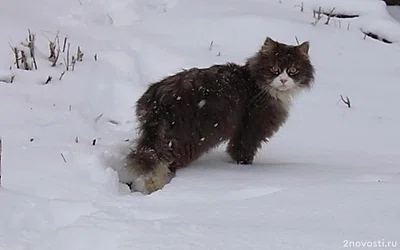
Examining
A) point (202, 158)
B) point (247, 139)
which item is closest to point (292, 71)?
point (247, 139)

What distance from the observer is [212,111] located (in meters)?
4.17

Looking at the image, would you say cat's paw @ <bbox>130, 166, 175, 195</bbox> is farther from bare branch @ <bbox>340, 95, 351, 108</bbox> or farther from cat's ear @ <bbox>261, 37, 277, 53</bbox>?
bare branch @ <bbox>340, 95, 351, 108</bbox>

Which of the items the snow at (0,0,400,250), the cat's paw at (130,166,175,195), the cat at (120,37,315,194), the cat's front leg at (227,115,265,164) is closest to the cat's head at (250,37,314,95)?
the cat at (120,37,315,194)

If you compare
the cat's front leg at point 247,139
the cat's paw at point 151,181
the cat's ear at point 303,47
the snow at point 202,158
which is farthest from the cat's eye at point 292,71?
the cat's paw at point 151,181

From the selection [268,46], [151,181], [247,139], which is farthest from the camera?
[268,46]

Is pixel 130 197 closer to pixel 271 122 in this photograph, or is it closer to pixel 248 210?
pixel 248 210

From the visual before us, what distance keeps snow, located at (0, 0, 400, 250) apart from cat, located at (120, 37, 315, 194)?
14 cm

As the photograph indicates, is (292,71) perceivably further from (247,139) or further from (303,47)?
(247,139)

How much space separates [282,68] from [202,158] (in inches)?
31.4

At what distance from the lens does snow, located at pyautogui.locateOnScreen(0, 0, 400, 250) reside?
2.67m

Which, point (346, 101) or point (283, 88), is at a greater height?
point (283, 88)

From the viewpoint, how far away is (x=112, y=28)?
22.1 feet

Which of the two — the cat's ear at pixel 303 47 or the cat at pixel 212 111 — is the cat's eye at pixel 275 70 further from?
the cat's ear at pixel 303 47

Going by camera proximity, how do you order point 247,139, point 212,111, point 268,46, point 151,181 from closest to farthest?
1. point 151,181
2. point 212,111
3. point 247,139
4. point 268,46
